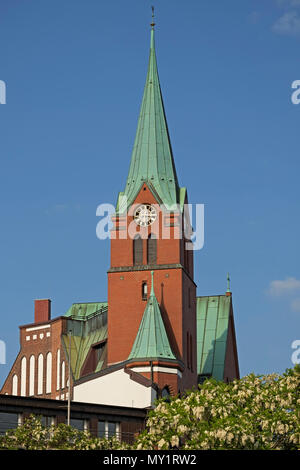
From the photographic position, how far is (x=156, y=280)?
86375mm

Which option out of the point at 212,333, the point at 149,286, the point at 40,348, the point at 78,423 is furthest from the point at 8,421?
the point at 212,333

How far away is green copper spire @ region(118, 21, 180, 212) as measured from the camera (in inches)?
3487

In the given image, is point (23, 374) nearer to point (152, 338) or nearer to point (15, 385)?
point (15, 385)

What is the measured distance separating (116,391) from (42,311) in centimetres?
2090

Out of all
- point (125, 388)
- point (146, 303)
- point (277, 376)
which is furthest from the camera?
point (146, 303)

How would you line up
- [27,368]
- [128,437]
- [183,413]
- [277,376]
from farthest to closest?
[27,368] < [128,437] < [277,376] < [183,413]

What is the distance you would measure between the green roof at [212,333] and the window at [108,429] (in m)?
26.2

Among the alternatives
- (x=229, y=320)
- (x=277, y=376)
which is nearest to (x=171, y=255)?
(x=229, y=320)

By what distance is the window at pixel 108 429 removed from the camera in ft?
233

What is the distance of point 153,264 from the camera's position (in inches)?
3425

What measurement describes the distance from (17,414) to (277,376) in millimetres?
15223

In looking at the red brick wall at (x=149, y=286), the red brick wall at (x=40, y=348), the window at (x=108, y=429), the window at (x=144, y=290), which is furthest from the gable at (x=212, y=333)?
the window at (x=108, y=429)
